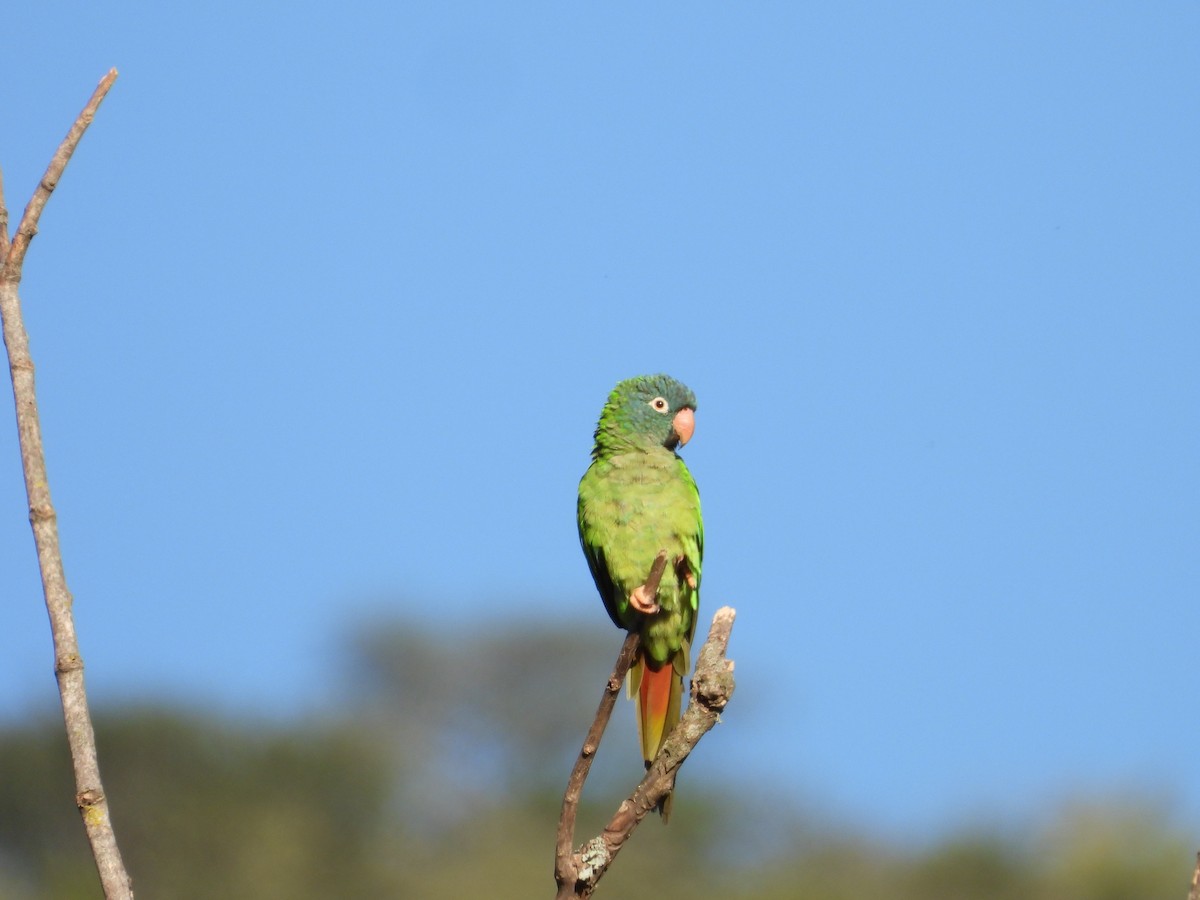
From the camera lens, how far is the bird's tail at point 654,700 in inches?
230

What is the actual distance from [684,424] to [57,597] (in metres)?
4.06

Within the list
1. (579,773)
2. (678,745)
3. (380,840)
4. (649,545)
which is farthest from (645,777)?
(380,840)

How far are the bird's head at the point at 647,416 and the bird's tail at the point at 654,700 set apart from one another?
926 millimetres

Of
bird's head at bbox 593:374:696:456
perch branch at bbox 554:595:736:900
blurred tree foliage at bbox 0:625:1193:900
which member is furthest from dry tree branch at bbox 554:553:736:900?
blurred tree foliage at bbox 0:625:1193:900

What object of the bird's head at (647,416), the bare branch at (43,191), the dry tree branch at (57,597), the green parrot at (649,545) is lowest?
the dry tree branch at (57,597)

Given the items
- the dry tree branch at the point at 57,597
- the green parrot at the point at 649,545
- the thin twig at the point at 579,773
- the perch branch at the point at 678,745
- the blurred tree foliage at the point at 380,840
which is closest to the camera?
the dry tree branch at the point at 57,597

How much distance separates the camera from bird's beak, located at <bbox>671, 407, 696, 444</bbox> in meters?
6.42

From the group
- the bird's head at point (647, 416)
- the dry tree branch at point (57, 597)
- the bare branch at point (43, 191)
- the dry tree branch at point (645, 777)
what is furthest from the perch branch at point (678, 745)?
the bird's head at point (647, 416)

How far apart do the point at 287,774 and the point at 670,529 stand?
81.8 feet

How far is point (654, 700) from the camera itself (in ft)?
19.5

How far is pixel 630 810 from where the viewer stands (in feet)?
12.2

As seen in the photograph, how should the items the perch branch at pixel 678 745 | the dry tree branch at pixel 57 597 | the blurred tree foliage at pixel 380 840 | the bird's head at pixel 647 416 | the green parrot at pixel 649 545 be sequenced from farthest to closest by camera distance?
the blurred tree foliage at pixel 380 840 → the bird's head at pixel 647 416 → the green parrot at pixel 649 545 → the perch branch at pixel 678 745 → the dry tree branch at pixel 57 597

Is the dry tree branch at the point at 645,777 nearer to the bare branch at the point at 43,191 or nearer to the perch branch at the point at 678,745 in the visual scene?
the perch branch at the point at 678,745

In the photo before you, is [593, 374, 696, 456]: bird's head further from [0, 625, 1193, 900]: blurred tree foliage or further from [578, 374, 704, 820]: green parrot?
[0, 625, 1193, 900]: blurred tree foliage
